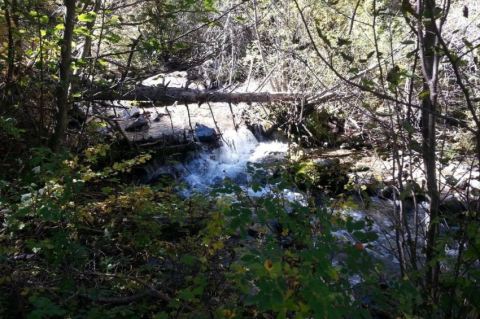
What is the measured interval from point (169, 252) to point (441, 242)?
192cm

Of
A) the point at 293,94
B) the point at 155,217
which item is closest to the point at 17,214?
the point at 155,217

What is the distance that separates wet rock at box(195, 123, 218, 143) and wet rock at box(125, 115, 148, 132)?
→ 117 cm

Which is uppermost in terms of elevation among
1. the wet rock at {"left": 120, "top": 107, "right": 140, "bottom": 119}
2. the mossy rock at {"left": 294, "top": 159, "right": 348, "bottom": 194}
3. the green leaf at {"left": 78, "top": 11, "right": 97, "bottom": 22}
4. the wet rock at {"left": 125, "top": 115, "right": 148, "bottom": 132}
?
the green leaf at {"left": 78, "top": 11, "right": 97, "bottom": 22}

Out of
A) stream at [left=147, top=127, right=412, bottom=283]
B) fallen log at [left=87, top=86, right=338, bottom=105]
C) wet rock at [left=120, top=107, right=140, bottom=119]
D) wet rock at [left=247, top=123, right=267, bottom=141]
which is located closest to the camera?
fallen log at [left=87, top=86, right=338, bottom=105]

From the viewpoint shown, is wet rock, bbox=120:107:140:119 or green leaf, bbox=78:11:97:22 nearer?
green leaf, bbox=78:11:97:22

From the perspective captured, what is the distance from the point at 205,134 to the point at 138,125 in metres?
1.55

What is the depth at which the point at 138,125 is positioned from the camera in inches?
344

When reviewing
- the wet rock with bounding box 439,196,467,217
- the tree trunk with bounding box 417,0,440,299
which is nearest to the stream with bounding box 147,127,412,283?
the wet rock with bounding box 439,196,467,217

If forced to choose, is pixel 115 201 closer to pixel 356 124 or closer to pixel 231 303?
pixel 231 303

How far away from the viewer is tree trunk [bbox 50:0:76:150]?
394 cm

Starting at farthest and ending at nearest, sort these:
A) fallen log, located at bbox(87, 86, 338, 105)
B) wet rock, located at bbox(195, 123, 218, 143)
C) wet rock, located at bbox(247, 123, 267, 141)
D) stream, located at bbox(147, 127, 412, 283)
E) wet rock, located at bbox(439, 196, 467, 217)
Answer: wet rock, located at bbox(247, 123, 267, 141), wet rock, located at bbox(195, 123, 218, 143), stream, located at bbox(147, 127, 412, 283), fallen log, located at bbox(87, 86, 338, 105), wet rock, located at bbox(439, 196, 467, 217)

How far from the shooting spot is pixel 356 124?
32.9 feet

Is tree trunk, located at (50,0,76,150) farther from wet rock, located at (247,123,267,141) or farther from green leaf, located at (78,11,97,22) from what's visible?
wet rock, located at (247,123,267,141)

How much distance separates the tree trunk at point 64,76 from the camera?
3.94 metres
